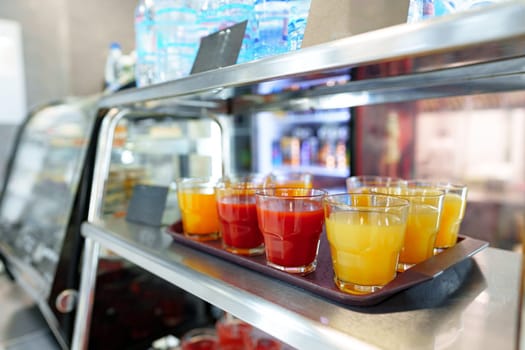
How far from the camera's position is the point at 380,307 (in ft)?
1.84

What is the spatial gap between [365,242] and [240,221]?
288 mm

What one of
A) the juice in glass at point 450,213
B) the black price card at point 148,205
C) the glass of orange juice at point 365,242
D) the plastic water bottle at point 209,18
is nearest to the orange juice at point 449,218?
the juice in glass at point 450,213

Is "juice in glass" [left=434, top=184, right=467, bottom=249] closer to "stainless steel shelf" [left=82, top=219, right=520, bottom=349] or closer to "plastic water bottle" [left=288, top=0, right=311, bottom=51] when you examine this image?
"stainless steel shelf" [left=82, top=219, right=520, bottom=349]

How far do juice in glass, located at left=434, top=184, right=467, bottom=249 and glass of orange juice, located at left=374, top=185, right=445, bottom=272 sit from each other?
0.08 m

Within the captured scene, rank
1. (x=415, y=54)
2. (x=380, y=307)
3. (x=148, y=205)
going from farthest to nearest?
(x=148, y=205)
(x=380, y=307)
(x=415, y=54)

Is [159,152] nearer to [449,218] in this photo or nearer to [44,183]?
[44,183]

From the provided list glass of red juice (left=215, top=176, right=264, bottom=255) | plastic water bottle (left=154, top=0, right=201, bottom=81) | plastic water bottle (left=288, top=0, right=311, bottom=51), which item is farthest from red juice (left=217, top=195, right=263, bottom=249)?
plastic water bottle (left=154, top=0, right=201, bottom=81)

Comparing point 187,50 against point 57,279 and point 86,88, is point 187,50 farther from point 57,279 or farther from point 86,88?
point 86,88

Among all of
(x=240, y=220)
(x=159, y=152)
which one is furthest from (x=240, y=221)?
(x=159, y=152)

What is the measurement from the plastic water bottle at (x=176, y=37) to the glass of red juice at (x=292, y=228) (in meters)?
0.55

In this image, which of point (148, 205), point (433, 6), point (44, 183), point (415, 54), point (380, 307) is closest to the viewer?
point (415, 54)

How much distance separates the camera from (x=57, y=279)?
47.8 inches

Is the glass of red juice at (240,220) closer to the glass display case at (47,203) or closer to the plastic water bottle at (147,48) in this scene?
the plastic water bottle at (147,48)

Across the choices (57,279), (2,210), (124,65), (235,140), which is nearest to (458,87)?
(57,279)
